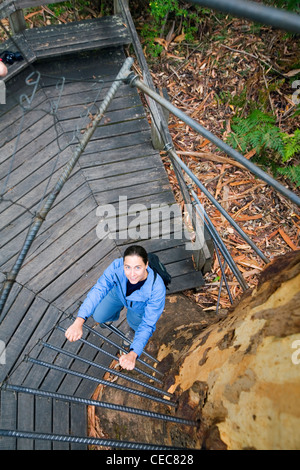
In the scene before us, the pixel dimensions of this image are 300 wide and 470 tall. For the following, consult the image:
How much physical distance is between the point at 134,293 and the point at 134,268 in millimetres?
310

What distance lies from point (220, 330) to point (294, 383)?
2.88 ft

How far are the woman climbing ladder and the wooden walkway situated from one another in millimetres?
955

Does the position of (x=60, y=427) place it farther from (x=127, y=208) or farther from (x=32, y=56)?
(x=32, y=56)

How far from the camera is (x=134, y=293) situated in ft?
9.35

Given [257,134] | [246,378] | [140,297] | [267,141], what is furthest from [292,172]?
[246,378]

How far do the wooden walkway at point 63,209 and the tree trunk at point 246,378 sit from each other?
4.30ft

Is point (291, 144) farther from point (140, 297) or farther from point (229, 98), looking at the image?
point (140, 297)

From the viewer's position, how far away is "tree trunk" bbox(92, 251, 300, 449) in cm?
137

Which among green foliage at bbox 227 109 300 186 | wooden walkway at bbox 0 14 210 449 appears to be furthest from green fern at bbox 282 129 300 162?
wooden walkway at bbox 0 14 210 449

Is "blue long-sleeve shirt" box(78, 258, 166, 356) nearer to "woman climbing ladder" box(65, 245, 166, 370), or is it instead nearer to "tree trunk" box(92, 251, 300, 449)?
"woman climbing ladder" box(65, 245, 166, 370)

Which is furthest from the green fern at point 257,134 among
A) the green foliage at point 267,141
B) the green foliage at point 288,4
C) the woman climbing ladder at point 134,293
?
the woman climbing ladder at point 134,293

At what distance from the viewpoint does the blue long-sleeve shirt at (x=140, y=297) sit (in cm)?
277

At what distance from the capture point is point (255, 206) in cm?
529
